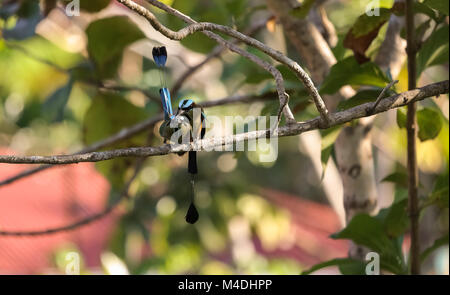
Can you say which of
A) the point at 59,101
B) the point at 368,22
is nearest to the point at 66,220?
the point at 59,101

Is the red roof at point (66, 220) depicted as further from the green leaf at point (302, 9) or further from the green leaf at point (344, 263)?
the green leaf at point (302, 9)

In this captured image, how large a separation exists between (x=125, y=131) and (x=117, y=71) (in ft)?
0.79

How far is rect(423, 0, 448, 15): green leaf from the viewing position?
149cm

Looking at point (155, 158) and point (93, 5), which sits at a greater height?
point (155, 158)

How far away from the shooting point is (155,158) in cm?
659

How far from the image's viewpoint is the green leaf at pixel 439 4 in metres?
1.49

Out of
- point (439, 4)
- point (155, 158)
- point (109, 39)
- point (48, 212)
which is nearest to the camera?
point (439, 4)

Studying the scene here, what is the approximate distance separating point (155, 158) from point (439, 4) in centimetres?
523

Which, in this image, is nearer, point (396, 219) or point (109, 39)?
point (396, 219)

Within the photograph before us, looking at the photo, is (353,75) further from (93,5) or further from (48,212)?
(48,212)
